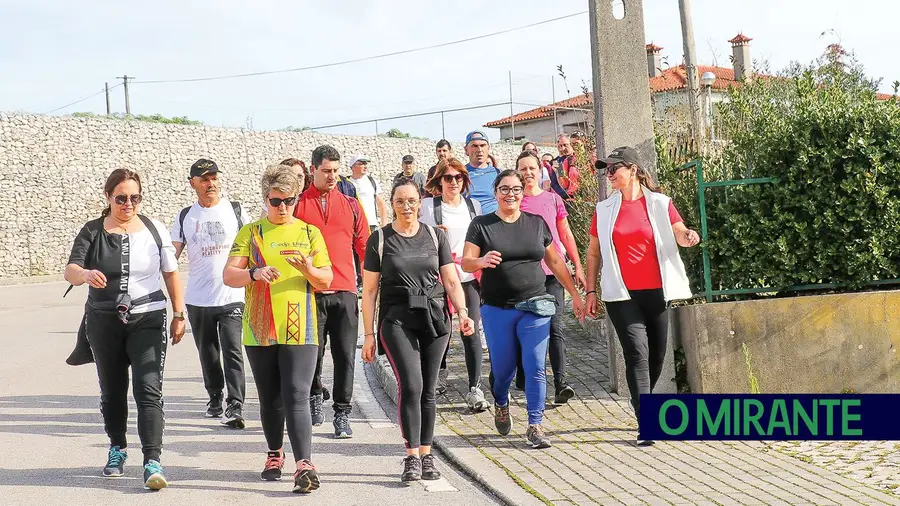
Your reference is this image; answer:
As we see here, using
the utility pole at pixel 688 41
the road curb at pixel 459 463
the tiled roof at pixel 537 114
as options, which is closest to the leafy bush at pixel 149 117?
the tiled roof at pixel 537 114

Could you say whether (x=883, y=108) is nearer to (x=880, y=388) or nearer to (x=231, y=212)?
(x=880, y=388)

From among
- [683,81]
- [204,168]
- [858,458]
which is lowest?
[858,458]

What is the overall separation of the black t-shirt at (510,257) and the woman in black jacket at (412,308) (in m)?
0.60

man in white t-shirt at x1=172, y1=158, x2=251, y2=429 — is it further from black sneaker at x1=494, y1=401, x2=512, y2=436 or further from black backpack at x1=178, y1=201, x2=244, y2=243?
black sneaker at x1=494, y1=401, x2=512, y2=436

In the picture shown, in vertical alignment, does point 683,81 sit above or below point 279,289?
above

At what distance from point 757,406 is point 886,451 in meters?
2.73

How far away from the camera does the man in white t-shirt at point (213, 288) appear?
8562 mm

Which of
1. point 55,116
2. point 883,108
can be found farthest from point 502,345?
point 55,116

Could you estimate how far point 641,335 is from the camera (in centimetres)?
759

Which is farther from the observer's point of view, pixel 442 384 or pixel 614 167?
pixel 442 384

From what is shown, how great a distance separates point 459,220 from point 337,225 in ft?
3.82

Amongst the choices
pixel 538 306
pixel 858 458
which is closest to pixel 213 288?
pixel 538 306

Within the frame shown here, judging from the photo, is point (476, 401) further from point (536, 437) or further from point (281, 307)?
point (281, 307)

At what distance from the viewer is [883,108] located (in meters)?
8.44
